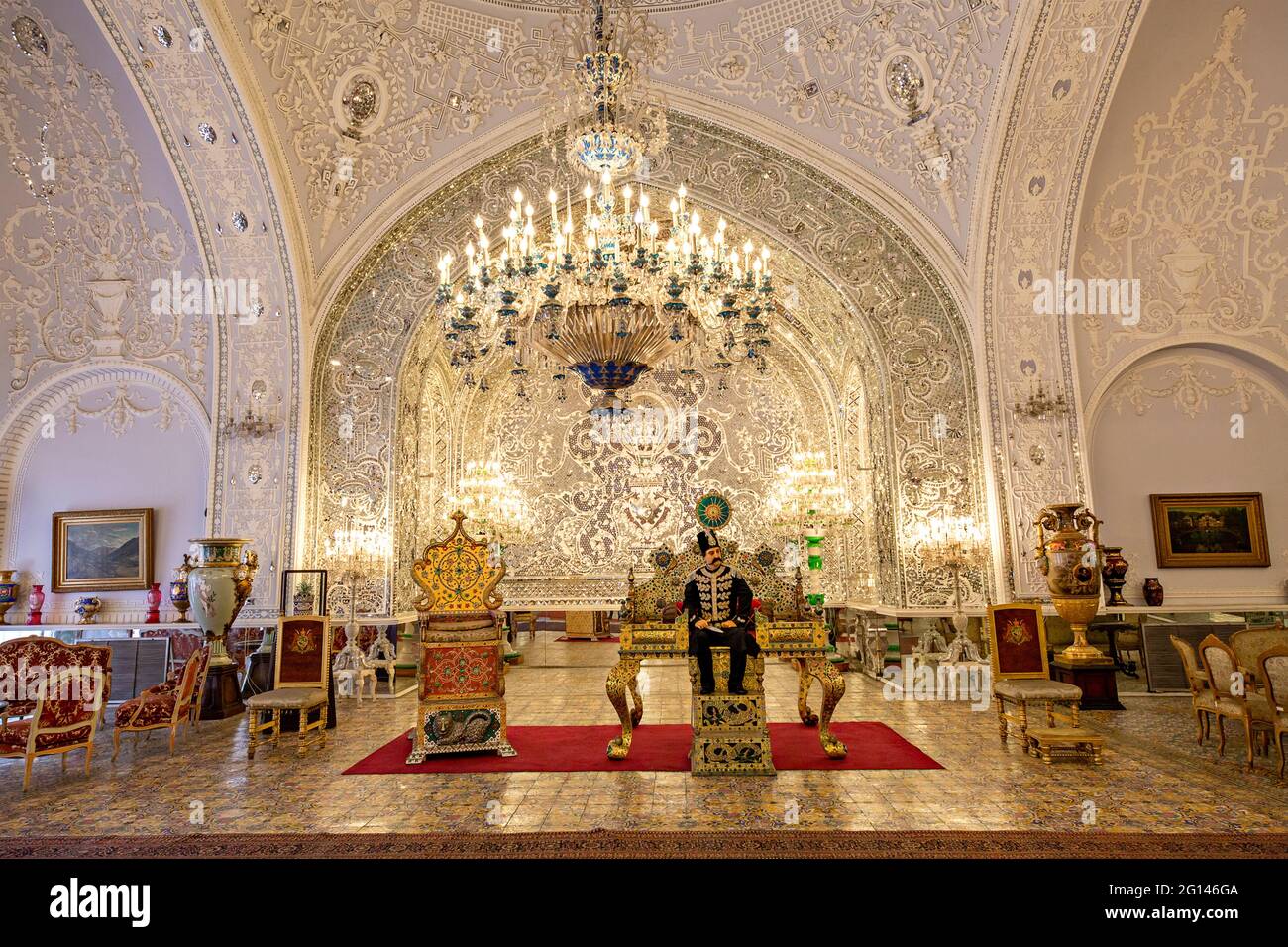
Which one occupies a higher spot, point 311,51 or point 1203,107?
point 311,51

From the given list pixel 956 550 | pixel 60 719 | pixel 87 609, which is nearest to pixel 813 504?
pixel 956 550

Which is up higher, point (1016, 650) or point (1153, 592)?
point (1153, 592)

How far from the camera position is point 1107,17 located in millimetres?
A: 7086

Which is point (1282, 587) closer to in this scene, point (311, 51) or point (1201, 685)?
point (1201, 685)

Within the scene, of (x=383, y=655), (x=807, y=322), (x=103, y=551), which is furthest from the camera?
(x=807, y=322)

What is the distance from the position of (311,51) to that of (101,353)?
5.16m

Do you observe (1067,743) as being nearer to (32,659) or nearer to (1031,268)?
(1031,268)

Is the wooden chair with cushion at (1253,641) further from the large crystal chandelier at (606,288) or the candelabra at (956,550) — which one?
Result: the large crystal chandelier at (606,288)

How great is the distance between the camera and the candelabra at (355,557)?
361 inches

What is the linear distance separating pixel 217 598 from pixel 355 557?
1.99 meters

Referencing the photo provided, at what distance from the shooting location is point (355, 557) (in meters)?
9.17

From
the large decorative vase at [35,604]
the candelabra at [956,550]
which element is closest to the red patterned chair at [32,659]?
the large decorative vase at [35,604]
